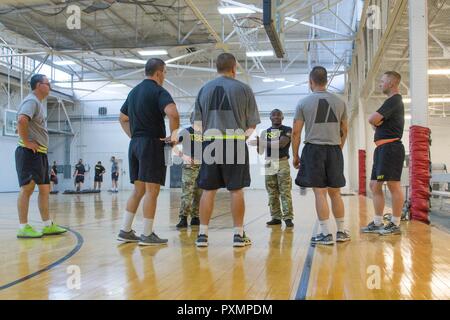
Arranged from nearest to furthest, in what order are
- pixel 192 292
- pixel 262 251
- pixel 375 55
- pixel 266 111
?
pixel 192 292 → pixel 262 251 → pixel 375 55 → pixel 266 111

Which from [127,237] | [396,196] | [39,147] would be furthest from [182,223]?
[396,196]

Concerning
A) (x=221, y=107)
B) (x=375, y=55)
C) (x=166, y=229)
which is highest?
(x=375, y=55)

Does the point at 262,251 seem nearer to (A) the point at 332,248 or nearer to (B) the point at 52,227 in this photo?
(A) the point at 332,248

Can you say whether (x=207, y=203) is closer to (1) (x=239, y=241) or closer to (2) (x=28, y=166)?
(1) (x=239, y=241)

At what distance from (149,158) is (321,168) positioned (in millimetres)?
1556

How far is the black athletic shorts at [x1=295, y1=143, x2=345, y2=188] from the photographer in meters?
4.24

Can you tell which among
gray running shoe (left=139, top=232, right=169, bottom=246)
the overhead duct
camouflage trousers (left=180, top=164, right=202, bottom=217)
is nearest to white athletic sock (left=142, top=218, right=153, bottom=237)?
gray running shoe (left=139, top=232, right=169, bottom=246)

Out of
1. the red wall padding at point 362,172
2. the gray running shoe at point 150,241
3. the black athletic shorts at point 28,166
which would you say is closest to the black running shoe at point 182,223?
the gray running shoe at point 150,241

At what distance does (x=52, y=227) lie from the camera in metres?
5.18

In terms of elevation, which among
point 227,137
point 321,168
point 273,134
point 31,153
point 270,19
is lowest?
point 321,168

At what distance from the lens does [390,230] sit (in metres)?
4.89

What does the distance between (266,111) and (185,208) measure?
69.0ft

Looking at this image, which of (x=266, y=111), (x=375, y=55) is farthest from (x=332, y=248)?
(x=266, y=111)
